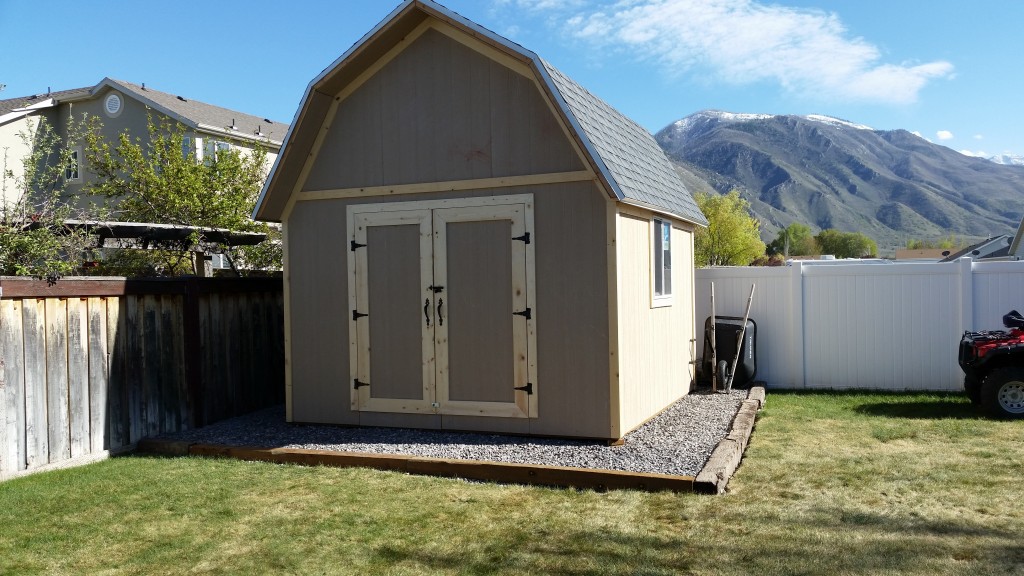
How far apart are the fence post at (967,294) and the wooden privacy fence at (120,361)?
9.04 meters

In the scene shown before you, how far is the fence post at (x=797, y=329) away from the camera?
1118 cm

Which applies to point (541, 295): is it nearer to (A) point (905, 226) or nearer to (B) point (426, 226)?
→ (B) point (426, 226)

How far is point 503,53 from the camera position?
24.9 ft

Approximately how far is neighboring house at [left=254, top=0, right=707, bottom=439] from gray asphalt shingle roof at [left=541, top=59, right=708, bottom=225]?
5 cm

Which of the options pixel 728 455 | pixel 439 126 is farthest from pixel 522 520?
pixel 439 126

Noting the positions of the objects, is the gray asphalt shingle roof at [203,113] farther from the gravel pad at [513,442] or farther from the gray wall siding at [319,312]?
the gravel pad at [513,442]

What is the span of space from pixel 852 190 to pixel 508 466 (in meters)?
175

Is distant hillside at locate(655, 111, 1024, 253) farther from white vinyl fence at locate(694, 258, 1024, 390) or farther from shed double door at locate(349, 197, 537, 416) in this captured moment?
shed double door at locate(349, 197, 537, 416)

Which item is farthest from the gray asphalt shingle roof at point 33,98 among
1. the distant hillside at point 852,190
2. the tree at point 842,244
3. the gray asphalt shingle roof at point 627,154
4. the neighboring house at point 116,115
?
the distant hillside at point 852,190

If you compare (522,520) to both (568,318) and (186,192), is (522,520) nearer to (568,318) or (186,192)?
(568,318)

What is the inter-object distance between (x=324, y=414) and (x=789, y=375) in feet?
21.9

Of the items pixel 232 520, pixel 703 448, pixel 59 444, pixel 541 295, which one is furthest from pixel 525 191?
pixel 59 444

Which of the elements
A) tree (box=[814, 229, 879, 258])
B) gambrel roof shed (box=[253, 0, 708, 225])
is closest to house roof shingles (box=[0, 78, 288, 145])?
gambrel roof shed (box=[253, 0, 708, 225])

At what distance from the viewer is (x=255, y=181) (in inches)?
551
